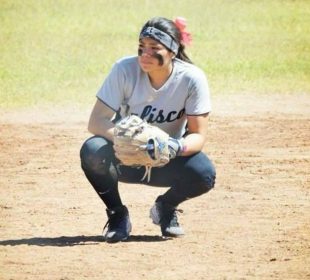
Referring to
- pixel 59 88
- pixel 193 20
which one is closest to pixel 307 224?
pixel 59 88

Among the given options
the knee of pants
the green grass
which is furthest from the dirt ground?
the green grass

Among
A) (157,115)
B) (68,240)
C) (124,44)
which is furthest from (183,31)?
(124,44)

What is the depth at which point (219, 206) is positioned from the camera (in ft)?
26.7

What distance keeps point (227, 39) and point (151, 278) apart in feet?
41.8

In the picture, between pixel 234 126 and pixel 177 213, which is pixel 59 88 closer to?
pixel 234 126

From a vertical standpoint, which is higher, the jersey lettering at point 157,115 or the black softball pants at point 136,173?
the jersey lettering at point 157,115

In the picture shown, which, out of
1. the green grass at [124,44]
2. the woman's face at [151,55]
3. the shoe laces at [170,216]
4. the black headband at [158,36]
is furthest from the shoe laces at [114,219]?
the green grass at [124,44]

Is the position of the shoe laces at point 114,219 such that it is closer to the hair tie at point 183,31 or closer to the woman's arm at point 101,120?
the woman's arm at point 101,120

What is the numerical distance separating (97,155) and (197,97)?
26.4 inches

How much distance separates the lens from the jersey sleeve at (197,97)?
6871 mm

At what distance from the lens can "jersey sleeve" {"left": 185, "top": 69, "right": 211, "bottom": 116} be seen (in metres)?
6.87

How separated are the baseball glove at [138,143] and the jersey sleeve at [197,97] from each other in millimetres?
283

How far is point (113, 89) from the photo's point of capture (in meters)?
6.83

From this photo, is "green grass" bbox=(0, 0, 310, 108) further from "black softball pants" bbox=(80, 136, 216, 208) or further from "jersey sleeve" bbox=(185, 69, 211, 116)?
"jersey sleeve" bbox=(185, 69, 211, 116)
